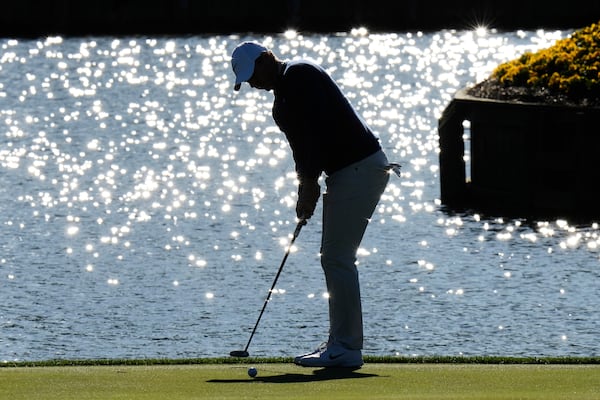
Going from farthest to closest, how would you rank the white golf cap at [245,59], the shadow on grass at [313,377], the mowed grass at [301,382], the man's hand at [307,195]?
1. the man's hand at [307,195]
2. the white golf cap at [245,59]
3. the shadow on grass at [313,377]
4. the mowed grass at [301,382]

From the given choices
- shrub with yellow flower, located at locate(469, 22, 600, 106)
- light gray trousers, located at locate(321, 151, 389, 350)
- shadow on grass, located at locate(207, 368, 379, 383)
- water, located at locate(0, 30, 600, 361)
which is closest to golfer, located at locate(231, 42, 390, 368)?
light gray trousers, located at locate(321, 151, 389, 350)

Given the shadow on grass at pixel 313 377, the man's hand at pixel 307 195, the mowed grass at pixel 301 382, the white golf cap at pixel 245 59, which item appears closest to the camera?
the mowed grass at pixel 301 382

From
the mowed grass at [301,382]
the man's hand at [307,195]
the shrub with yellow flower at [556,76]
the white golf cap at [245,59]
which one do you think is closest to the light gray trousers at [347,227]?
the man's hand at [307,195]

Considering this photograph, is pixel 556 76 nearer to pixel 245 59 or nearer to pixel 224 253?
pixel 224 253

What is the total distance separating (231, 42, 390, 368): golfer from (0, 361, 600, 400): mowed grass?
0.28 m

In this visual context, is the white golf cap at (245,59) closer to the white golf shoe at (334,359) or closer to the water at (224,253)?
the white golf shoe at (334,359)

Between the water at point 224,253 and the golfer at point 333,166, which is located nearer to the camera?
the golfer at point 333,166

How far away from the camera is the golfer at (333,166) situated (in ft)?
29.8

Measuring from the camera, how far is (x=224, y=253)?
18578 mm

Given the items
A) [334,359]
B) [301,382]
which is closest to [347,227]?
[334,359]

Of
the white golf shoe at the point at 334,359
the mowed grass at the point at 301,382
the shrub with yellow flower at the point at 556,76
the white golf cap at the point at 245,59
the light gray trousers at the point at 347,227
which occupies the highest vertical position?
the shrub with yellow flower at the point at 556,76

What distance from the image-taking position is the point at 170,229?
67.3 feet

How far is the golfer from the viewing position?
909cm

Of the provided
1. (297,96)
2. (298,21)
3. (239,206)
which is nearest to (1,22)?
(298,21)
